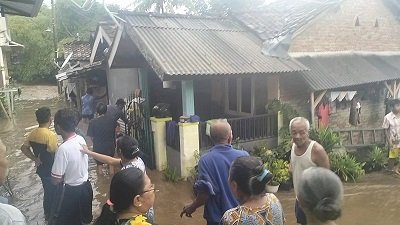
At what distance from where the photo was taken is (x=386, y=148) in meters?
8.95

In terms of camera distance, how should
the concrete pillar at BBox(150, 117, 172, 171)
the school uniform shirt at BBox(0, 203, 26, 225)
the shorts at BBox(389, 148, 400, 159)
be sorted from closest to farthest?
the school uniform shirt at BBox(0, 203, 26, 225) < the concrete pillar at BBox(150, 117, 172, 171) < the shorts at BBox(389, 148, 400, 159)

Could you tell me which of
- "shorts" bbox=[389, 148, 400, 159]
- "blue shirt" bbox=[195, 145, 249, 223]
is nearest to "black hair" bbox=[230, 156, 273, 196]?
"blue shirt" bbox=[195, 145, 249, 223]

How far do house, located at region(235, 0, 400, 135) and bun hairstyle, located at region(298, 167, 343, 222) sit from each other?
6.66 meters

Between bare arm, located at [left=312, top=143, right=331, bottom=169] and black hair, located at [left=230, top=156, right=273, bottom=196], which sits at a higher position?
black hair, located at [left=230, top=156, right=273, bottom=196]

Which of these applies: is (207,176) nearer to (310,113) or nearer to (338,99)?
(310,113)

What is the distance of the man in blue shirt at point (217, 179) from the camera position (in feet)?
9.75

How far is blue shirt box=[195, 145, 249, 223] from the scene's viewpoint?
117 inches

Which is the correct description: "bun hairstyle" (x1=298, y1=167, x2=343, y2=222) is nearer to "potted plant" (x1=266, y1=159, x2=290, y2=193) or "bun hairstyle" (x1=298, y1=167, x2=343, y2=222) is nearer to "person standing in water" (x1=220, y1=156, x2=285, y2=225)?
"person standing in water" (x1=220, y1=156, x2=285, y2=225)

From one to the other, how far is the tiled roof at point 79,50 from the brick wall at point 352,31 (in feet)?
41.8

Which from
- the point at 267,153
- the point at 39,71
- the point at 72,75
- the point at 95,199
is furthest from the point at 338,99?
the point at 39,71

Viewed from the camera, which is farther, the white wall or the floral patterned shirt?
the white wall

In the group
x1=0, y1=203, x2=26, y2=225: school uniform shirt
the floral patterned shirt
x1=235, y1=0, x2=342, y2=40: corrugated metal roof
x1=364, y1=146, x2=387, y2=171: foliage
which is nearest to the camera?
x1=0, y1=203, x2=26, y2=225: school uniform shirt

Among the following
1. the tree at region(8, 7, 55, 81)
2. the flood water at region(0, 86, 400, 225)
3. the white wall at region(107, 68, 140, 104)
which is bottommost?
the flood water at region(0, 86, 400, 225)

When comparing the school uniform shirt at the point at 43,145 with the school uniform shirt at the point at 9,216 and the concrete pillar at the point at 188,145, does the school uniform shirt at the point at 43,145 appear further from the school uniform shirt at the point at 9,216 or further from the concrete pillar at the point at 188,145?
the concrete pillar at the point at 188,145
